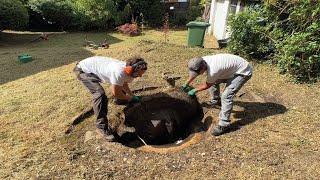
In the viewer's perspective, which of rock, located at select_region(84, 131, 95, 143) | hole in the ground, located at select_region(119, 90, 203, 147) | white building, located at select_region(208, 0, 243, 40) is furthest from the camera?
white building, located at select_region(208, 0, 243, 40)

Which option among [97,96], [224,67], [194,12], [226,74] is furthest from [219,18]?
[97,96]

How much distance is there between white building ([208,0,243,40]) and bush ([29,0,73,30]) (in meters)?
6.21

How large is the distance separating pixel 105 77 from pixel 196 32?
639 centimetres

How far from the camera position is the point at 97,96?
474 cm

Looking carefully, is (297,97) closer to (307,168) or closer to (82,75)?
(307,168)

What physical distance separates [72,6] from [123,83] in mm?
11734

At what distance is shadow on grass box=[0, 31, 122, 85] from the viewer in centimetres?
836

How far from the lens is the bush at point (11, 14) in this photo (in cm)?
1234

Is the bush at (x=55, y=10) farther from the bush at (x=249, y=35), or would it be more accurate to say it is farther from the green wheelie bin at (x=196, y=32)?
the bush at (x=249, y=35)

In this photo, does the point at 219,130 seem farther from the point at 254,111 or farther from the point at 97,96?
the point at 97,96

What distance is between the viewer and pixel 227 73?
510 centimetres

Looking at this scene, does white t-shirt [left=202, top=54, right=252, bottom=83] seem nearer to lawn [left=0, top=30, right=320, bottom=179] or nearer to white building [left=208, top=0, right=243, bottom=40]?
lawn [left=0, top=30, right=320, bottom=179]

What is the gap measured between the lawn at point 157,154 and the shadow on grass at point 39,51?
500 millimetres

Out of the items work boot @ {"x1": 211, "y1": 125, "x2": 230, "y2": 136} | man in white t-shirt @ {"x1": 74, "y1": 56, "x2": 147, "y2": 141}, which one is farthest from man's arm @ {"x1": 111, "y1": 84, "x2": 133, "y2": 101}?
work boot @ {"x1": 211, "y1": 125, "x2": 230, "y2": 136}
